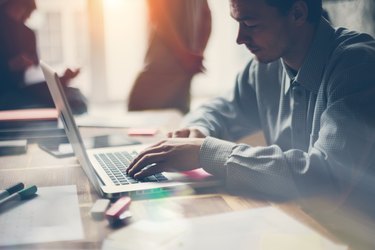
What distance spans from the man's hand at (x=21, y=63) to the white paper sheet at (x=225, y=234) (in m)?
1.65

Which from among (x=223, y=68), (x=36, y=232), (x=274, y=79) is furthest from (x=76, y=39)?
(x=36, y=232)

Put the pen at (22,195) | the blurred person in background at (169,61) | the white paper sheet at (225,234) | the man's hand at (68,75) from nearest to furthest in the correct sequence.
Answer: the white paper sheet at (225,234), the pen at (22,195), the man's hand at (68,75), the blurred person in background at (169,61)

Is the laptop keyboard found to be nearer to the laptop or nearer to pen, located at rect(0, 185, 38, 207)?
the laptop

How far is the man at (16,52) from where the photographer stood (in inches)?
83.1

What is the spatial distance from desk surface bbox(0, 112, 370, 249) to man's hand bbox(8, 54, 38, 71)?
1.06 meters

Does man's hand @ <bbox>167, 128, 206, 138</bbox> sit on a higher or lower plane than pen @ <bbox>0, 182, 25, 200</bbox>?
lower

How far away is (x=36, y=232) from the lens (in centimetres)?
78

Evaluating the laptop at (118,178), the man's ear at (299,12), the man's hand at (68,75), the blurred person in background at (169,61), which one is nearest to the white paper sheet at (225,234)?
the laptop at (118,178)

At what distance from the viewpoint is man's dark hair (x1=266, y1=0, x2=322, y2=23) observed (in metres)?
1.22

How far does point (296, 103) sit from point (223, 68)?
8.79 ft

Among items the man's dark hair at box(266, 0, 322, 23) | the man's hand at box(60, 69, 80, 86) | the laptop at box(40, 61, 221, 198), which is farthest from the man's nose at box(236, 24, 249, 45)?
the man's hand at box(60, 69, 80, 86)

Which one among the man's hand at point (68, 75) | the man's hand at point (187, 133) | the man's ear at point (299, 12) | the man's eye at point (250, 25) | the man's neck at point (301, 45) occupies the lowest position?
the man's hand at point (187, 133)

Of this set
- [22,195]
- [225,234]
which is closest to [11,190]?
[22,195]

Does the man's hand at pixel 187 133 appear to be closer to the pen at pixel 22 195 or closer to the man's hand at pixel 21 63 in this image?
the pen at pixel 22 195
